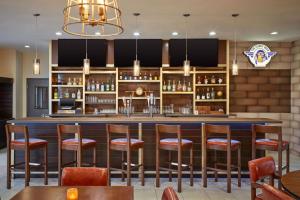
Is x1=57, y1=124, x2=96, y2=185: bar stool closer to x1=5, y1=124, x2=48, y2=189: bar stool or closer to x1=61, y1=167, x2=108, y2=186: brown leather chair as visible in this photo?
x1=5, y1=124, x2=48, y2=189: bar stool

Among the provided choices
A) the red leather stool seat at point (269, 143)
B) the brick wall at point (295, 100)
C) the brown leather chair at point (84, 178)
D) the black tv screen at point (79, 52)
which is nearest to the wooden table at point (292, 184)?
the brown leather chair at point (84, 178)

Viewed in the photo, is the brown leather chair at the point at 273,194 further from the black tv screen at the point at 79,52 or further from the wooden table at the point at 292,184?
the black tv screen at the point at 79,52

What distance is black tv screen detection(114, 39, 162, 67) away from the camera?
8.52m

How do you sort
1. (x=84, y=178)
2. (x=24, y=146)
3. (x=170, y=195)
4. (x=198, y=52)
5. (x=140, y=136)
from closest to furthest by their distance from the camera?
1. (x=170, y=195)
2. (x=84, y=178)
3. (x=24, y=146)
4. (x=140, y=136)
5. (x=198, y=52)

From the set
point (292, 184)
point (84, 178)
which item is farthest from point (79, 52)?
point (292, 184)

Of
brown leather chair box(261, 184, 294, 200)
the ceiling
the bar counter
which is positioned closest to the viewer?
brown leather chair box(261, 184, 294, 200)

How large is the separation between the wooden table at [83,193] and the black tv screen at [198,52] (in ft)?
21.0

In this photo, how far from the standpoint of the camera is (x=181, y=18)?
636 cm

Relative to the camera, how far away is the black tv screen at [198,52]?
850cm

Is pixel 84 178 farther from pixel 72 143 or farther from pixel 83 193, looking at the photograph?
pixel 72 143

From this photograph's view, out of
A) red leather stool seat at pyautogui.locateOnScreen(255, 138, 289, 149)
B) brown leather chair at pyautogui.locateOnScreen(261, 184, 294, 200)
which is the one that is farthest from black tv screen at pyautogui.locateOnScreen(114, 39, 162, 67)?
brown leather chair at pyautogui.locateOnScreen(261, 184, 294, 200)

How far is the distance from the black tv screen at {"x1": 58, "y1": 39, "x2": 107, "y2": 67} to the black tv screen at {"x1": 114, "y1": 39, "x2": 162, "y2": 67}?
397mm

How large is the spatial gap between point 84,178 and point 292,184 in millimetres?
1610

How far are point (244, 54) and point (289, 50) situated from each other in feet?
4.17
